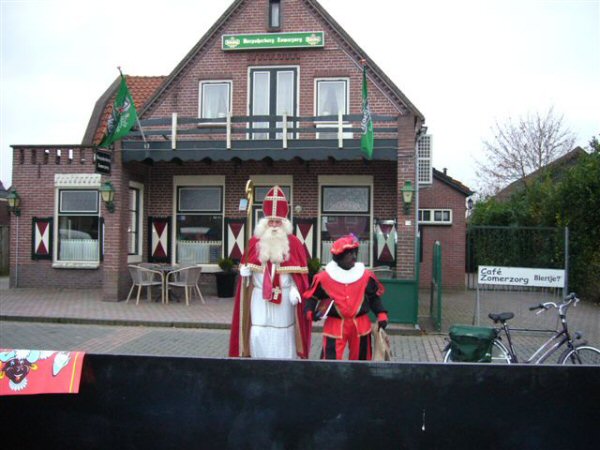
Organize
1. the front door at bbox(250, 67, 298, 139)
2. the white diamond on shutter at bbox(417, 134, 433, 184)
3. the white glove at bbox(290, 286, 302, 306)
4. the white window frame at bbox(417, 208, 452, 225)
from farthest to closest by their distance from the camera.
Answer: the white window frame at bbox(417, 208, 452, 225)
the white diamond on shutter at bbox(417, 134, 433, 184)
the front door at bbox(250, 67, 298, 139)
the white glove at bbox(290, 286, 302, 306)

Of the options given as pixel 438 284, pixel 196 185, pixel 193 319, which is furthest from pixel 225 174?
pixel 438 284

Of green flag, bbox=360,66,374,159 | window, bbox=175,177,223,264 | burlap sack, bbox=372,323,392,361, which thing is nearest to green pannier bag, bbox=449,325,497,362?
burlap sack, bbox=372,323,392,361

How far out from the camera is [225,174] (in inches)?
559

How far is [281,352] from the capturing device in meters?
4.93

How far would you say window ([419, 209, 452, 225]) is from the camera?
18.2 metres

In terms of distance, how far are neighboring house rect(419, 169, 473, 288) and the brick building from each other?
496 centimetres

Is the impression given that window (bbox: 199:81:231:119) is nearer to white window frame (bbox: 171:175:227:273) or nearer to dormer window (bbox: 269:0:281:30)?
white window frame (bbox: 171:175:227:273)

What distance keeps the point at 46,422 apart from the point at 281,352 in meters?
2.18

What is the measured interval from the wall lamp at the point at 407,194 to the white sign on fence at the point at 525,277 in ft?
9.76

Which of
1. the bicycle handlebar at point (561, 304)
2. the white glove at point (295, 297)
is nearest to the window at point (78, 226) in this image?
the white glove at point (295, 297)

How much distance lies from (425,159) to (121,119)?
7.93 meters

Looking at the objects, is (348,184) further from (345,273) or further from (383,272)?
(345,273)

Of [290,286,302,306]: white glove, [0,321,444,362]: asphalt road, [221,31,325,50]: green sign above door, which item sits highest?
[221,31,325,50]: green sign above door

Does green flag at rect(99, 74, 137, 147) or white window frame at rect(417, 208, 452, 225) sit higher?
green flag at rect(99, 74, 137, 147)
